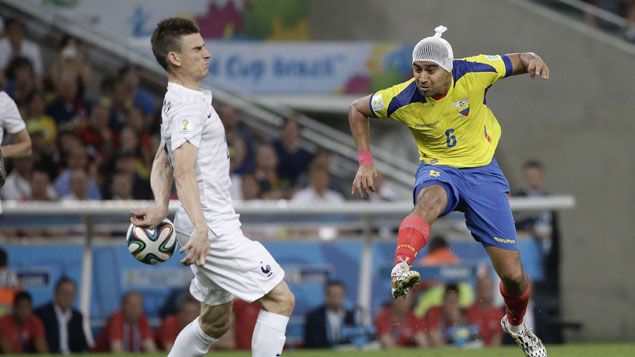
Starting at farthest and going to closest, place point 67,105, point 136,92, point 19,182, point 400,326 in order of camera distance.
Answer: point 136,92, point 67,105, point 19,182, point 400,326

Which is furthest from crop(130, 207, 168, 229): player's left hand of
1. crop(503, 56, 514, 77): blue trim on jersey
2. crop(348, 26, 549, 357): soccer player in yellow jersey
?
crop(503, 56, 514, 77): blue trim on jersey

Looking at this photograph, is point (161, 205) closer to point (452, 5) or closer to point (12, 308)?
point (12, 308)

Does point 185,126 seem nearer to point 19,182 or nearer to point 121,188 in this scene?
point 121,188

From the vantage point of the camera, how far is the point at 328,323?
14250 millimetres

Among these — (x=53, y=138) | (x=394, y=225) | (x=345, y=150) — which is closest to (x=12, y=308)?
(x=53, y=138)

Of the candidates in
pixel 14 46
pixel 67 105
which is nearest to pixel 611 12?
pixel 67 105

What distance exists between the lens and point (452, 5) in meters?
19.0

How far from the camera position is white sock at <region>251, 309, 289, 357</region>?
7.94m

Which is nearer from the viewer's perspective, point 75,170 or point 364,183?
point 364,183

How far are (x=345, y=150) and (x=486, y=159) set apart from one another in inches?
339

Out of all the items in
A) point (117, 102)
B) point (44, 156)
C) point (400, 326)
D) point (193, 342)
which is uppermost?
point (117, 102)

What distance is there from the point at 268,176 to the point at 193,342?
322 inches

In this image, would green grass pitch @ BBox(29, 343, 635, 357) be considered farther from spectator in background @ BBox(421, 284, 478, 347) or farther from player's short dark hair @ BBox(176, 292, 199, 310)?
spectator in background @ BBox(421, 284, 478, 347)

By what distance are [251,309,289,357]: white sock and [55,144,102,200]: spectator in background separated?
25.7 feet
